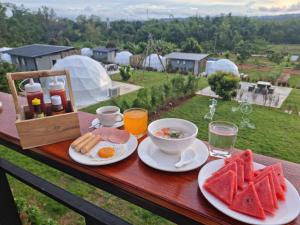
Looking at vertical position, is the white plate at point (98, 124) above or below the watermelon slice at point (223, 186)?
below

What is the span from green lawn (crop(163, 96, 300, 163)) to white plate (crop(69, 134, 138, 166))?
321 cm

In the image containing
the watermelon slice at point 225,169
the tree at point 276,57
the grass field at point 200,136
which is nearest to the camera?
the watermelon slice at point 225,169

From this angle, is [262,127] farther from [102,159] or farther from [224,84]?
[102,159]

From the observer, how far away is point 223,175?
1.58 feet

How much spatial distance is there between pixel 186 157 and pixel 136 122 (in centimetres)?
22

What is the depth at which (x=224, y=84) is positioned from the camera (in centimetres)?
664

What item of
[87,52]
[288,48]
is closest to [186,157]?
[87,52]

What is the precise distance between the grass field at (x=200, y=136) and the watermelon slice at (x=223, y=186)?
4.56 ft

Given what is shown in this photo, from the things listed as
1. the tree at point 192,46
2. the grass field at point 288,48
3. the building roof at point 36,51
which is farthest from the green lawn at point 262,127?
the grass field at point 288,48

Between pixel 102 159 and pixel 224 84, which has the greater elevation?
pixel 102 159

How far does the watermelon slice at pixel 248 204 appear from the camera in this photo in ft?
1.32

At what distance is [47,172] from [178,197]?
294 centimetres

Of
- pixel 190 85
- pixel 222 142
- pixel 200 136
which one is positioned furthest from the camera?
pixel 190 85

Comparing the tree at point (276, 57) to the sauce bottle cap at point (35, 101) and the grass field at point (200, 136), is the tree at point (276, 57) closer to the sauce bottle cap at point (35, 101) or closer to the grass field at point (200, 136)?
the grass field at point (200, 136)
